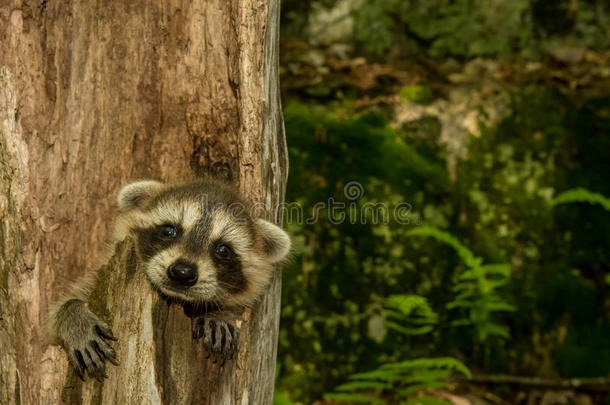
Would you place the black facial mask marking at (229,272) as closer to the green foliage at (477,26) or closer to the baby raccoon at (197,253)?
the baby raccoon at (197,253)

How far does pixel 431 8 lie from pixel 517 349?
10.5ft

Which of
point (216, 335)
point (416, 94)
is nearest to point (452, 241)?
point (416, 94)

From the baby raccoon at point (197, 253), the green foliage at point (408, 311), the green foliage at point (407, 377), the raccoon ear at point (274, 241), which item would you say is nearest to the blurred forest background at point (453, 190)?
the green foliage at point (408, 311)

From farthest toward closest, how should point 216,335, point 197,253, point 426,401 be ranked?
point 426,401 < point 197,253 < point 216,335

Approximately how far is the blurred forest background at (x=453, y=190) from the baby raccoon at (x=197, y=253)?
1633 millimetres

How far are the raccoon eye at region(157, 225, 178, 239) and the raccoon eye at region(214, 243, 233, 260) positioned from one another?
269mm

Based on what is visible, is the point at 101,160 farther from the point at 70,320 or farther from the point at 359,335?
the point at 359,335

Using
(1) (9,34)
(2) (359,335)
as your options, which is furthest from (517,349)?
(1) (9,34)

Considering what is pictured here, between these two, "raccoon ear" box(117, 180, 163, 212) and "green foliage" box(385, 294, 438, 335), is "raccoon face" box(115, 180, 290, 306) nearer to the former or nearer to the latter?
"raccoon ear" box(117, 180, 163, 212)

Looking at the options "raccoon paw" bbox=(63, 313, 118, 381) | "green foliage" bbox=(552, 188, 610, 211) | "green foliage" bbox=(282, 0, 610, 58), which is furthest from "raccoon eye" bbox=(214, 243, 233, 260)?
"green foliage" bbox=(552, 188, 610, 211)

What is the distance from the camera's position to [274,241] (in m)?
4.14

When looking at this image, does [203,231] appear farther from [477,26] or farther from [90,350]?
[477,26]

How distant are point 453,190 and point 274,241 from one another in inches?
Answer: 89.7

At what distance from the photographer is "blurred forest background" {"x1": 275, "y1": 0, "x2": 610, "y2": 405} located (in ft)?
18.5
